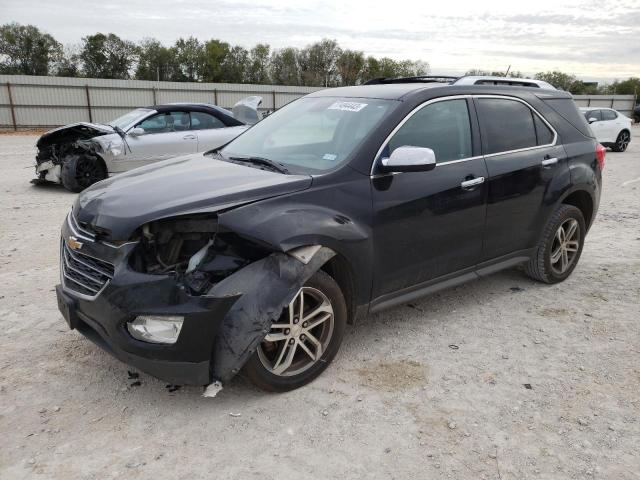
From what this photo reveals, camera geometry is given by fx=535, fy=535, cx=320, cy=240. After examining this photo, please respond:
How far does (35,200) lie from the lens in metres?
8.58

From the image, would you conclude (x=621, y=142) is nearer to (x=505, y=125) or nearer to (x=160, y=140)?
(x=160, y=140)

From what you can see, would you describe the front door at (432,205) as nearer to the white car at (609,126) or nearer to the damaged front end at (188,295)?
the damaged front end at (188,295)

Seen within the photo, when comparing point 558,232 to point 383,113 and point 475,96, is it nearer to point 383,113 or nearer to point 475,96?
point 475,96

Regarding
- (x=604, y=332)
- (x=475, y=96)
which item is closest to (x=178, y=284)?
Answer: (x=475, y=96)

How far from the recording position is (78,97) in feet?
87.4

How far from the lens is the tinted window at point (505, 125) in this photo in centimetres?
416

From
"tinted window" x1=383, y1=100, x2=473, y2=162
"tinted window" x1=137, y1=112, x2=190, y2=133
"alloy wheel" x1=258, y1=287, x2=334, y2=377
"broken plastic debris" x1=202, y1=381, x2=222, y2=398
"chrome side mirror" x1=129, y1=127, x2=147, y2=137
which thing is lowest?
"broken plastic debris" x1=202, y1=381, x2=222, y2=398

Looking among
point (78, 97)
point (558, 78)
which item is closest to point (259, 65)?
point (558, 78)

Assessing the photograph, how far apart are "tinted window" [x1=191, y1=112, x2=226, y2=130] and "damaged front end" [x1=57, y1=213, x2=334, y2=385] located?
7.31 meters

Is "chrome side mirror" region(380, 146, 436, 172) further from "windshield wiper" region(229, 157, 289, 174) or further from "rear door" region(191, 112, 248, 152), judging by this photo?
"rear door" region(191, 112, 248, 152)

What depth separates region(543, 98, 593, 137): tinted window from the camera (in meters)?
4.83

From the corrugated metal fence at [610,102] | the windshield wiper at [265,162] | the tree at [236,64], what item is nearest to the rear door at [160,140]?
the windshield wiper at [265,162]

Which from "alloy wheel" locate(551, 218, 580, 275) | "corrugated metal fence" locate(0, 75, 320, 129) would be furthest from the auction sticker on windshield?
"corrugated metal fence" locate(0, 75, 320, 129)

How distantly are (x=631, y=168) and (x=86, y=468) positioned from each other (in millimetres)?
14917
